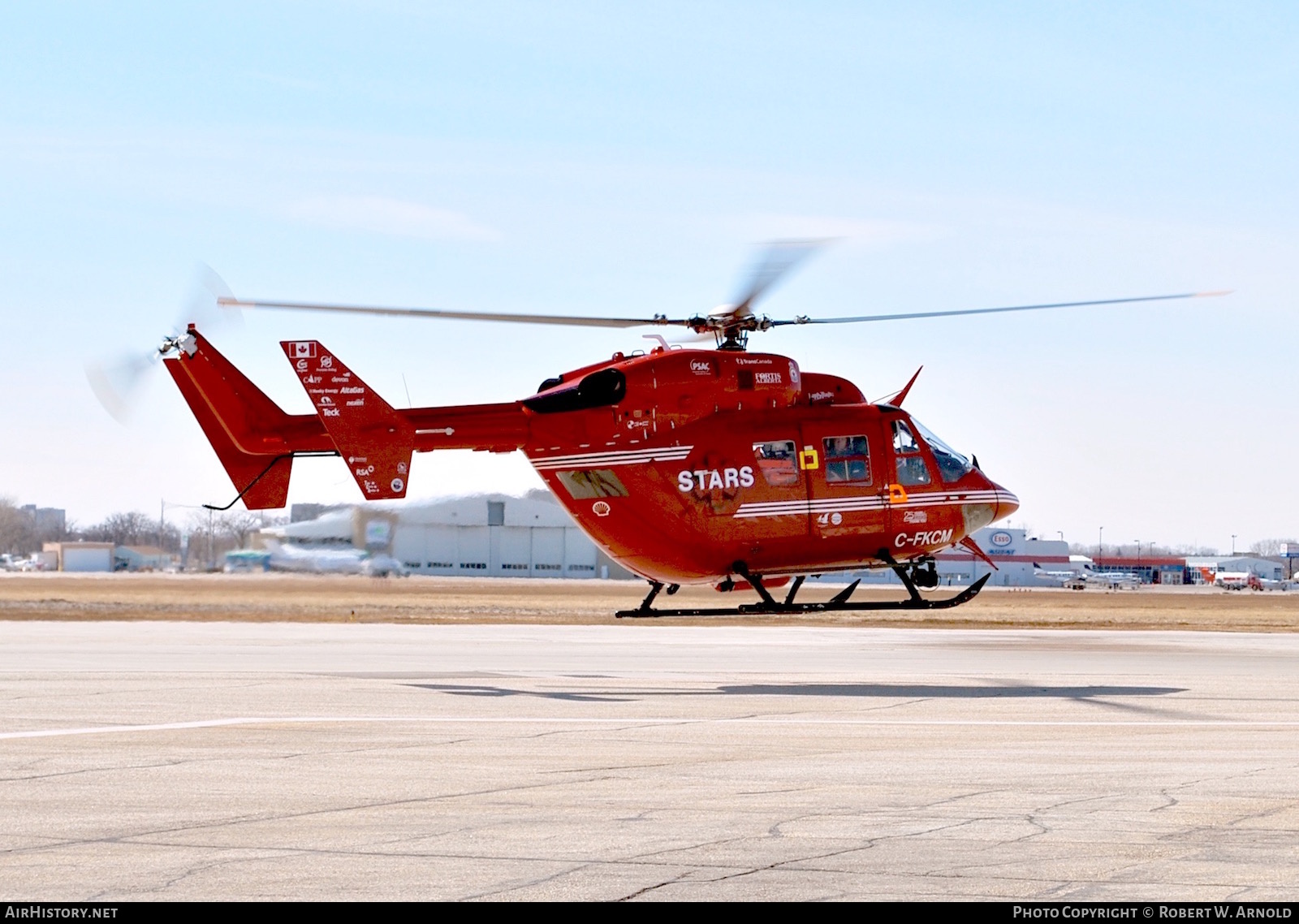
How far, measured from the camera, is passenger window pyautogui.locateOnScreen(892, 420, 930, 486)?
74.1 feet

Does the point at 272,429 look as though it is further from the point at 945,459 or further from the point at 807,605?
the point at 945,459

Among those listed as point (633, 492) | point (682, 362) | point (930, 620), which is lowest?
point (930, 620)

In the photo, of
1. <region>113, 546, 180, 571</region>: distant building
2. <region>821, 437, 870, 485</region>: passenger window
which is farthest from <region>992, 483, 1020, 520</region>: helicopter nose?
<region>113, 546, 180, 571</region>: distant building

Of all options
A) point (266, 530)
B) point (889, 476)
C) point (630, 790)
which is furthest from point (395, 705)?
point (266, 530)

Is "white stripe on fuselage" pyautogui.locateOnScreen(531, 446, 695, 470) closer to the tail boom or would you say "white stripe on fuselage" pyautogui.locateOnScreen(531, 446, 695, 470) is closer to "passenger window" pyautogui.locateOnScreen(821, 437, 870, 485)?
the tail boom

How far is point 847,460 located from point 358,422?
795 cm

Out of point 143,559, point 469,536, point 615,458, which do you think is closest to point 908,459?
point 615,458

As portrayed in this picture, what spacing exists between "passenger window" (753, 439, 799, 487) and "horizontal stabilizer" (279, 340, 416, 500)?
5614 mm

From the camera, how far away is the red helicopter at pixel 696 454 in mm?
20984

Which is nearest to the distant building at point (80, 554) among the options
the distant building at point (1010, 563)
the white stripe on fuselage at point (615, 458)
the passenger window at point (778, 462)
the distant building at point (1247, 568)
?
the distant building at point (1010, 563)

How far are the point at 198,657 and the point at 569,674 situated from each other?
6.82 m

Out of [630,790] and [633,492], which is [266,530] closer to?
[633,492]

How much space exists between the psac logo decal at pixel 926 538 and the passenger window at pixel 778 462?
7.12 ft

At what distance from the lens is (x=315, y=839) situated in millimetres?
8516
